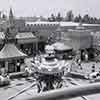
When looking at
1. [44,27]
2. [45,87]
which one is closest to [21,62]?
[45,87]

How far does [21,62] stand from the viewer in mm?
8773

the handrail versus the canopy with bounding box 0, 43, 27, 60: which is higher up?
the handrail

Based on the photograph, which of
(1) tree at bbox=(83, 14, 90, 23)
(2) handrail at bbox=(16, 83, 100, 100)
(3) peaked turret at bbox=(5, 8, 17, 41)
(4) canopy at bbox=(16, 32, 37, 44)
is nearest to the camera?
(2) handrail at bbox=(16, 83, 100, 100)

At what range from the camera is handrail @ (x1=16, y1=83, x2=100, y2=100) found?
619mm

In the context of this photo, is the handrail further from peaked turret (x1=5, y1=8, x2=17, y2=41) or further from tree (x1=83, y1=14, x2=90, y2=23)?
tree (x1=83, y1=14, x2=90, y2=23)

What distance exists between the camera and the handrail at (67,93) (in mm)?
619

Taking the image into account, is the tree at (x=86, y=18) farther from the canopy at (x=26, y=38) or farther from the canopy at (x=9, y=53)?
the canopy at (x=9, y=53)

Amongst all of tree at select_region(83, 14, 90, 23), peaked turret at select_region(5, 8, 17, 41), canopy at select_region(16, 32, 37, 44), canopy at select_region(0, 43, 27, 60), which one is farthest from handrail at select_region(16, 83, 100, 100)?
tree at select_region(83, 14, 90, 23)

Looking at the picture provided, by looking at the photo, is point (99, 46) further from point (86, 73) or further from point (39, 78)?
point (39, 78)

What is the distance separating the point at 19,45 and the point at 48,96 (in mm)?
14424

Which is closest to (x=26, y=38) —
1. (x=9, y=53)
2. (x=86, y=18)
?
(x=9, y=53)

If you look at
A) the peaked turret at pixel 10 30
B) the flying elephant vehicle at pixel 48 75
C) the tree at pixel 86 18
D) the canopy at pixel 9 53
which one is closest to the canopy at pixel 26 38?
the peaked turret at pixel 10 30

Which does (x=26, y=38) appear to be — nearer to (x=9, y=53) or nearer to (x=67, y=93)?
(x=9, y=53)

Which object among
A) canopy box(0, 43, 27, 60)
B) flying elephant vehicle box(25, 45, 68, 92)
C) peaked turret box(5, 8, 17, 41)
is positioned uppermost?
peaked turret box(5, 8, 17, 41)
